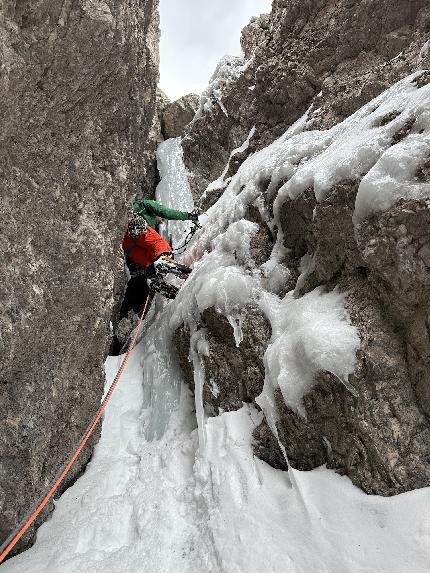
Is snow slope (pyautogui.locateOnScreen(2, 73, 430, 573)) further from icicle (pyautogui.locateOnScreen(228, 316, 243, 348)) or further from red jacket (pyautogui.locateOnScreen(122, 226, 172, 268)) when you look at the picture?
red jacket (pyautogui.locateOnScreen(122, 226, 172, 268))

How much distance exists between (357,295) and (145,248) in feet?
13.8

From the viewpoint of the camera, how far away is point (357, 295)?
285cm

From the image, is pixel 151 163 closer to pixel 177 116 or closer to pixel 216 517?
pixel 177 116

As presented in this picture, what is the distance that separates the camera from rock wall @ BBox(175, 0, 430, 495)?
244 centimetres

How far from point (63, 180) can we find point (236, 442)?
2365mm

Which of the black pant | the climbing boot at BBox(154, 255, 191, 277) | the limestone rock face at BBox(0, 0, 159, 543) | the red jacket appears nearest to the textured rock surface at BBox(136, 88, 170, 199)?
the red jacket

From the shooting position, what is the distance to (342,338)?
266 centimetres

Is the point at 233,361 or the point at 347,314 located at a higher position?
the point at 347,314

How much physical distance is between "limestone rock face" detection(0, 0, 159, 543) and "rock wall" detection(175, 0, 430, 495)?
1.23 metres

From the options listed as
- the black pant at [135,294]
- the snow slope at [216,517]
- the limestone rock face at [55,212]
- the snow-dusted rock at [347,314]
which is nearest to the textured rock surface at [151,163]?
the black pant at [135,294]

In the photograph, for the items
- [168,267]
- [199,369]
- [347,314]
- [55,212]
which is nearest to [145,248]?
[168,267]

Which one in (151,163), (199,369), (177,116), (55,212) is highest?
(177,116)

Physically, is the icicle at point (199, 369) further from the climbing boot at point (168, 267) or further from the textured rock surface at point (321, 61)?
the textured rock surface at point (321, 61)

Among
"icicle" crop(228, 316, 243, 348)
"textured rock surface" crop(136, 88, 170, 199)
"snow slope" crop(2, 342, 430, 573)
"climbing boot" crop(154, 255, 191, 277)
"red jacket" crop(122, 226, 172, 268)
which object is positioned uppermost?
"textured rock surface" crop(136, 88, 170, 199)
